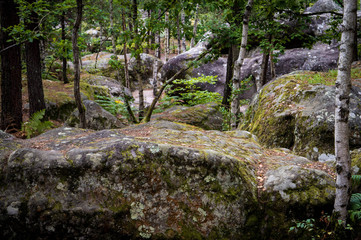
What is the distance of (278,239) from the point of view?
3.03 m

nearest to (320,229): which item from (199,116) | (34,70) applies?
(199,116)

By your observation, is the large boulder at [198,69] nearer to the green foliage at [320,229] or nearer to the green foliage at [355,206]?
the green foliage at [355,206]

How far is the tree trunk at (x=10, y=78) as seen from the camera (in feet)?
24.0

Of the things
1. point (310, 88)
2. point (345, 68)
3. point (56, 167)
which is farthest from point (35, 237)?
point (310, 88)

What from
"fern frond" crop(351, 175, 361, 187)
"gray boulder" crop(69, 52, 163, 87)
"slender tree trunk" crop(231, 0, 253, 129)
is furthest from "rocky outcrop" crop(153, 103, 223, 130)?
"gray boulder" crop(69, 52, 163, 87)

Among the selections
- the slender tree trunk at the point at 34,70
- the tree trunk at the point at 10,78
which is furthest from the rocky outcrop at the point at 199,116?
Answer: the tree trunk at the point at 10,78

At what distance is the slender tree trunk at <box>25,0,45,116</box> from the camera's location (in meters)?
7.78

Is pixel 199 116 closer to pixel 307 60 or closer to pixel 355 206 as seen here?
pixel 355 206

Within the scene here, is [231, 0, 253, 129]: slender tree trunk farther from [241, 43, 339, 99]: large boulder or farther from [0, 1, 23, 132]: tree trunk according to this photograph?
[241, 43, 339, 99]: large boulder

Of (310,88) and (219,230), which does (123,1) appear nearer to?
(310,88)

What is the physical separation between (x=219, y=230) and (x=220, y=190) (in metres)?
0.48

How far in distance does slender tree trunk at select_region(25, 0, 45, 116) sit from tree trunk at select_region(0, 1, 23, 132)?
0.32 meters

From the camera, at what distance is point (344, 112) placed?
292 cm

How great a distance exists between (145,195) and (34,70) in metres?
7.31
